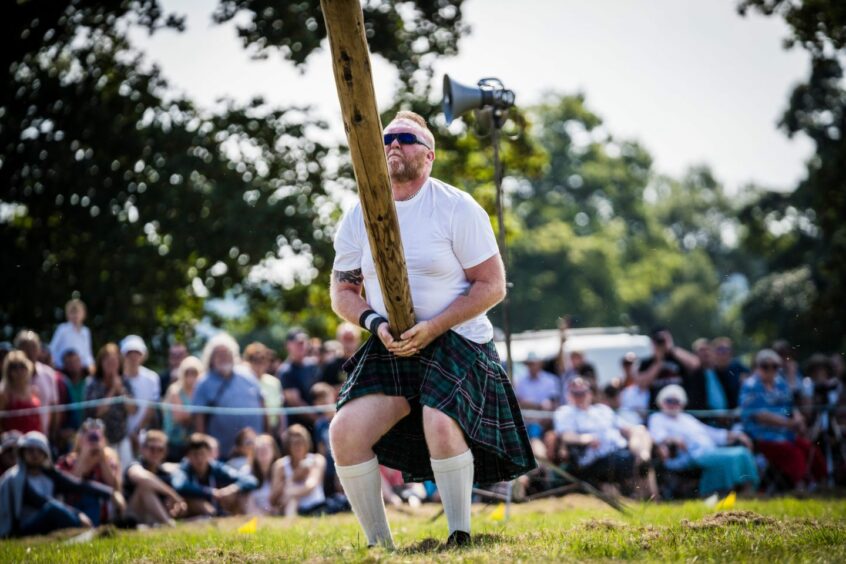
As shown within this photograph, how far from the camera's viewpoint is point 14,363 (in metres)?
6.94

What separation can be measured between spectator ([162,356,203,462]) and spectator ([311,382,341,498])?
3.24ft

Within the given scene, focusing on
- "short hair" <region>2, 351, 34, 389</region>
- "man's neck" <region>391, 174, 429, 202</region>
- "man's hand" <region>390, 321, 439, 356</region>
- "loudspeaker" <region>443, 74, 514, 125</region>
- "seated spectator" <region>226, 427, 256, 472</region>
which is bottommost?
"seated spectator" <region>226, 427, 256, 472</region>

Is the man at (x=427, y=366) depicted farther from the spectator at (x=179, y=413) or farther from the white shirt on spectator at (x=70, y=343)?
the white shirt on spectator at (x=70, y=343)

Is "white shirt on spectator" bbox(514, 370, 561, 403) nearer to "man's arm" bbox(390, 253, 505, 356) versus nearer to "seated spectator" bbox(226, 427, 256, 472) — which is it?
"seated spectator" bbox(226, 427, 256, 472)

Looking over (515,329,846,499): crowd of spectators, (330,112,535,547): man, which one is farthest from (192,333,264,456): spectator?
(330,112,535,547): man

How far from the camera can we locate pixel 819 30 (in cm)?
1147

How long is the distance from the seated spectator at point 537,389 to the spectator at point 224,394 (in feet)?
8.17

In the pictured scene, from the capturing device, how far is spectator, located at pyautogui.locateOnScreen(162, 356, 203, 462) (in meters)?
7.61

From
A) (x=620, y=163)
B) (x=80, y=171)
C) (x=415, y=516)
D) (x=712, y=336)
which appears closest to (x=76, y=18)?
(x=80, y=171)

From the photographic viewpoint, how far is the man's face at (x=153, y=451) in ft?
23.4

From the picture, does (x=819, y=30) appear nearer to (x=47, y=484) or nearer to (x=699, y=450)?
(x=699, y=450)

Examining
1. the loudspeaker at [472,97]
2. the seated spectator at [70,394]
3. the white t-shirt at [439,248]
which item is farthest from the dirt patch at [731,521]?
the seated spectator at [70,394]

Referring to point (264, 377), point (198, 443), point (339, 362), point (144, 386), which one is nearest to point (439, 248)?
point (198, 443)

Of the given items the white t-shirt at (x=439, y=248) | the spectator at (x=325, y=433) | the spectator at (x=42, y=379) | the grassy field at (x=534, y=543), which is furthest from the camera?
the spectator at (x=325, y=433)
